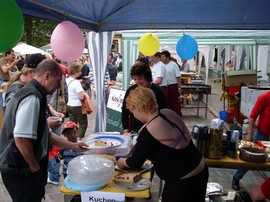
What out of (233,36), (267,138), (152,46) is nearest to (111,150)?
(267,138)

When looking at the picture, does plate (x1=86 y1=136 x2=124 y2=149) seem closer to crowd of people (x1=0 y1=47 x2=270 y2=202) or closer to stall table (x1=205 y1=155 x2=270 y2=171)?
crowd of people (x1=0 y1=47 x2=270 y2=202)

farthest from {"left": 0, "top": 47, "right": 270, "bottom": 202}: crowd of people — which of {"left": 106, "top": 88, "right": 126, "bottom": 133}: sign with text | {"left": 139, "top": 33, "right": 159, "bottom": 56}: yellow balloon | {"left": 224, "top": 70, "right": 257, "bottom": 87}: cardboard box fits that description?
{"left": 224, "top": 70, "right": 257, "bottom": 87}: cardboard box

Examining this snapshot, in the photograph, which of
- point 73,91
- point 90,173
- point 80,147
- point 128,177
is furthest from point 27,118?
point 73,91

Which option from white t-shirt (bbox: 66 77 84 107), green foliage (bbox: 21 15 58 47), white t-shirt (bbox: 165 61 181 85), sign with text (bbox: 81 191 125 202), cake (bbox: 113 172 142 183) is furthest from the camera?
green foliage (bbox: 21 15 58 47)

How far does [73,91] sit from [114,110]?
0.90 meters

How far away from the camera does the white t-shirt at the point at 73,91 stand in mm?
5016

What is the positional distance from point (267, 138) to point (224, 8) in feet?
6.41

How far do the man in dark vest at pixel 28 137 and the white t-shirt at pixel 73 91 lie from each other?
2848 millimetres

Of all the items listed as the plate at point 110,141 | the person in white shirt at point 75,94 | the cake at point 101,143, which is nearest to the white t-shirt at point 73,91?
the person in white shirt at point 75,94

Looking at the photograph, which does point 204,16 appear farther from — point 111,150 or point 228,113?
point 228,113

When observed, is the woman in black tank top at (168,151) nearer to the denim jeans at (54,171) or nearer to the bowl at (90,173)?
the bowl at (90,173)

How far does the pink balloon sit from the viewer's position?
335cm

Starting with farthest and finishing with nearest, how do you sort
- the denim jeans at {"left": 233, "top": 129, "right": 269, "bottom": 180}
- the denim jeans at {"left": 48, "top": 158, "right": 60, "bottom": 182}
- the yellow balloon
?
the yellow balloon
the denim jeans at {"left": 48, "top": 158, "right": 60, "bottom": 182}
the denim jeans at {"left": 233, "top": 129, "right": 269, "bottom": 180}

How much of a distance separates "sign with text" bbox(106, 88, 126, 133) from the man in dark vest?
3.22 m
